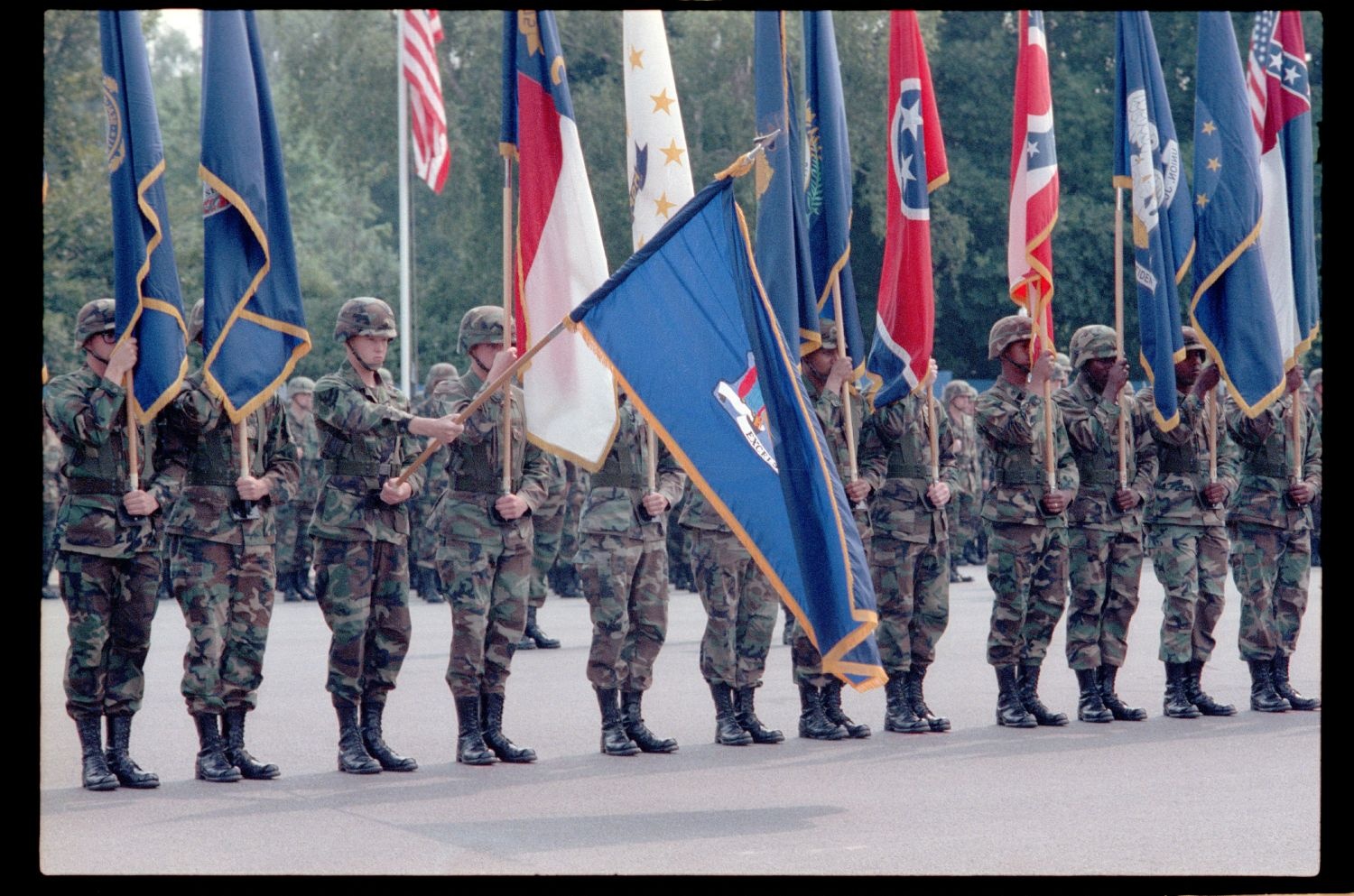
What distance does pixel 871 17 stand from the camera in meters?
30.1

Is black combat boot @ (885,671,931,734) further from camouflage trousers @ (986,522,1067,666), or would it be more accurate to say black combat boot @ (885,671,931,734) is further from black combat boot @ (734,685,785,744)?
black combat boot @ (734,685,785,744)

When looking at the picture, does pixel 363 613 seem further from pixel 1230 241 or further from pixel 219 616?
pixel 1230 241

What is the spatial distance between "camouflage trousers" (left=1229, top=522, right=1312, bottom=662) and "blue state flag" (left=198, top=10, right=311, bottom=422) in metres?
5.78

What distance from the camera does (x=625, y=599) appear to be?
9.34m

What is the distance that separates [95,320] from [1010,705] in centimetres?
523

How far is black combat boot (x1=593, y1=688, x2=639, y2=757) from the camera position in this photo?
30.1 ft

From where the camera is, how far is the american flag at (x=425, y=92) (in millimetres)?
20656

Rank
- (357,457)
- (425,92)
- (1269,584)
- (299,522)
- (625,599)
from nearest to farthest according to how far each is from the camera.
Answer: (357,457)
(625,599)
(1269,584)
(299,522)
(425,92)

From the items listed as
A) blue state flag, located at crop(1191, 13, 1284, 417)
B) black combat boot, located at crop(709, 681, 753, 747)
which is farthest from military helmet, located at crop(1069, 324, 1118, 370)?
black combat boot, located at crop(709, 681, 753, 747)

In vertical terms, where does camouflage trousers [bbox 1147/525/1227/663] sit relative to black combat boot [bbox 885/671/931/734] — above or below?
above

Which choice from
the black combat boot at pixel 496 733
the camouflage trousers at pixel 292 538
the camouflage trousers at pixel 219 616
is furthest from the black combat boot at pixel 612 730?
the camouflage trousers at pixel 292 538

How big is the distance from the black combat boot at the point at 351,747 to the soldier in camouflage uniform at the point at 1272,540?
5.19m

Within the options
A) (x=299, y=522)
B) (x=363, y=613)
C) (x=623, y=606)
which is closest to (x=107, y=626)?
(x=363, y=613)
